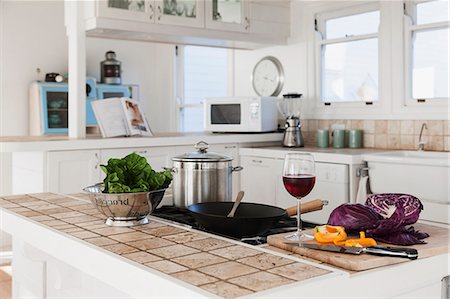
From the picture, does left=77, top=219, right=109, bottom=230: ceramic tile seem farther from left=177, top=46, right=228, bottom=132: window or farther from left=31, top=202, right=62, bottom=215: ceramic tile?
left=177, top=46, right=228, bottom=132: window

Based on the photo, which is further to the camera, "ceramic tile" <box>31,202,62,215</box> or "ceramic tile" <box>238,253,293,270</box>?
"ceramic tile" <box>31,202,62,215</box>

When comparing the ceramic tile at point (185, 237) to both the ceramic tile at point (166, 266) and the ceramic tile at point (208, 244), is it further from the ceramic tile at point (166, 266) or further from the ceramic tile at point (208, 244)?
the ceramic tile at point (166, 266)

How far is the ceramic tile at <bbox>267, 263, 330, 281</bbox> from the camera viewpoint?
110 cm

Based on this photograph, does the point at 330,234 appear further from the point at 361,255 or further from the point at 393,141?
the point at 393,141

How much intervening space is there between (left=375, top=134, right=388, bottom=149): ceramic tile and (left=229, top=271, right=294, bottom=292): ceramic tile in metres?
3.42

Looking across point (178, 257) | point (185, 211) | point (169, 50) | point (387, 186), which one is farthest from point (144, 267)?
point (169, 50)

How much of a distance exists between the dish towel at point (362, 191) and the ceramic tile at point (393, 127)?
70 centimetres

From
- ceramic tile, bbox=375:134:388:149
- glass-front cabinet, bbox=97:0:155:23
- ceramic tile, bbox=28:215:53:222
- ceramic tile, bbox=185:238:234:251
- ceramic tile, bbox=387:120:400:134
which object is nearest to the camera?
ceramic tile, bbox=185:238:234:251

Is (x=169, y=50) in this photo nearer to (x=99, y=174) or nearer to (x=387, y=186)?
(x=99, y=174)

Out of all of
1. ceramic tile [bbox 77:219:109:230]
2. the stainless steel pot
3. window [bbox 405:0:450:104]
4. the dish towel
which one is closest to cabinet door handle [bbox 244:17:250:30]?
window [bbox 405:0:450:104]

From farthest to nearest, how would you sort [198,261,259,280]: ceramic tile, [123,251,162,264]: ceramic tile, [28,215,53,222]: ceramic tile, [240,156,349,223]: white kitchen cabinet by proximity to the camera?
[240,156,349,223]: white kitchen cabinet < [28,215,53,222]: ceramic tile < [123,251,162,264]: ceramic tile < [198,261,259,280]: ceramic tile

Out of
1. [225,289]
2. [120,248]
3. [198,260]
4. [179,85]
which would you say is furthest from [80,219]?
[179,85]

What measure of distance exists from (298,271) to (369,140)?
3481mm

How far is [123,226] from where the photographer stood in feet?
A: 5.23
